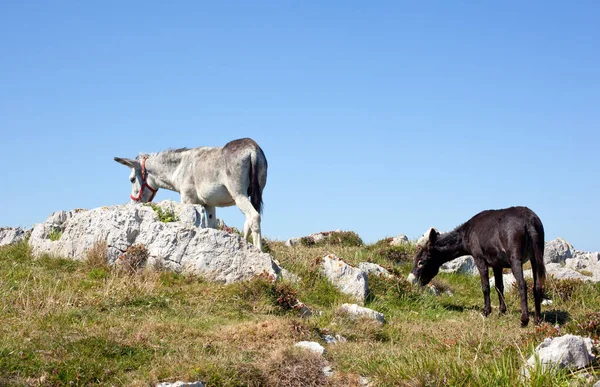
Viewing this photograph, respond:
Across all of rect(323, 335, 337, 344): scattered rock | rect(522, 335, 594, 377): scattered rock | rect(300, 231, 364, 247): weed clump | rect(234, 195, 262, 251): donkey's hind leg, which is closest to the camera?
rect(522, 335, 594, 377): scattered rock

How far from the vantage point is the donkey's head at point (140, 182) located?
66.2 feet

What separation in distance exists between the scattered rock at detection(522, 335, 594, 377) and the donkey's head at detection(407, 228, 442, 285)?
836cm

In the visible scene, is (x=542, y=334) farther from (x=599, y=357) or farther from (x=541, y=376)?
(x=541, y=376)

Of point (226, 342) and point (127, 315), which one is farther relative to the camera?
point (127, 315)

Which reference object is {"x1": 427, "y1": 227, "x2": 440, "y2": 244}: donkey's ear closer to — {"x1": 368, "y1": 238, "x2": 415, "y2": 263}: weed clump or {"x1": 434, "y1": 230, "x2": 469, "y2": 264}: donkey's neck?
{"x1": 434, "y1": 230, "x2": 469, "y2": 264}: donkey's neck

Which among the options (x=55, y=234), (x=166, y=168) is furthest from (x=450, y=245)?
(x=55, y=234)

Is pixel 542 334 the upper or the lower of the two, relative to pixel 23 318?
lower

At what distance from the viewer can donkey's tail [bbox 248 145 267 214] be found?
56.0ft

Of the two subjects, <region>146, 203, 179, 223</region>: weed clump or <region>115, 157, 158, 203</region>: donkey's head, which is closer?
<region>146, 203, 179, 223</region>: weed clump

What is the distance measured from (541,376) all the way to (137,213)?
1153cm

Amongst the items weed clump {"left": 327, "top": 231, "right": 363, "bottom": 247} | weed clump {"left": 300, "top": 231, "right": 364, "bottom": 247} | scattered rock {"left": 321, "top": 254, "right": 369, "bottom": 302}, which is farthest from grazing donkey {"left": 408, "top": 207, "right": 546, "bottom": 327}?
weed clump {"left": 327, "top": 231, "right": 363, "bottom": 247}

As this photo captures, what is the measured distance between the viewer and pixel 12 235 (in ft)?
64.1

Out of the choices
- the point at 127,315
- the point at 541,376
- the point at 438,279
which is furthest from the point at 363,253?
the point at 541,376

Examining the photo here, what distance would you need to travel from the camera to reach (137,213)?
53.7 feet
